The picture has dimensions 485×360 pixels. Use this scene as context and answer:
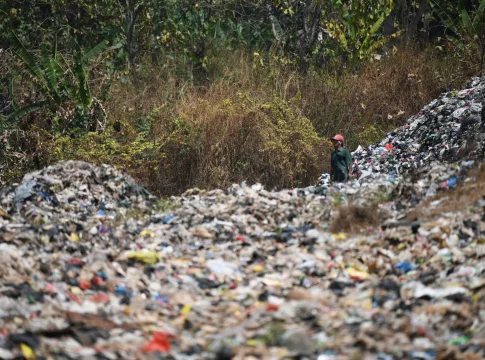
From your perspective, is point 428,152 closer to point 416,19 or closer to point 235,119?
point 235,119

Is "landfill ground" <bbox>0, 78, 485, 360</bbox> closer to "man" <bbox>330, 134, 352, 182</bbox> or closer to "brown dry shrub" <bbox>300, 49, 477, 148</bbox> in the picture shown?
"man" <bbox>330, 134, 352, 182</bbox>

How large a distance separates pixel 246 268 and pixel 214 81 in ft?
20.7

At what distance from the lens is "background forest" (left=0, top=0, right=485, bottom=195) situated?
9.43 metres

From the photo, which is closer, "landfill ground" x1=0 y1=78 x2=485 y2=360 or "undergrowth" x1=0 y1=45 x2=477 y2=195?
"landfill ground" x1=0 y1=78 x2=485 y2=360

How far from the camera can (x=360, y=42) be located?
12047mm

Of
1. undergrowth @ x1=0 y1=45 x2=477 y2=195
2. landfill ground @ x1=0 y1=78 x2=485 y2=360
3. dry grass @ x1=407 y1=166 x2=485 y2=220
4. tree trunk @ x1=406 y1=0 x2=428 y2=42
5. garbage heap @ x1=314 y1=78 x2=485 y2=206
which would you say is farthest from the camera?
tree trunk @ x1=406 y1=0 x2=428 y2=42

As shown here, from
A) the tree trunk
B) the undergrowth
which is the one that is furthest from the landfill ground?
the tree trunk

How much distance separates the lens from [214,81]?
11391 mm

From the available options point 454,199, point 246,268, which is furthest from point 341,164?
point 246,268

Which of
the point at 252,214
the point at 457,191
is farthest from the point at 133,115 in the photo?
the point at 457,191

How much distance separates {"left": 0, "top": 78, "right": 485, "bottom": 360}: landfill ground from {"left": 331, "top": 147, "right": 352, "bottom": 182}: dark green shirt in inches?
17.2

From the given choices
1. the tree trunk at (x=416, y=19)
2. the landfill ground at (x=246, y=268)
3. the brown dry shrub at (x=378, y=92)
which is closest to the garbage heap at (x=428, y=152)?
the landfill ground at (x=246, y=268)

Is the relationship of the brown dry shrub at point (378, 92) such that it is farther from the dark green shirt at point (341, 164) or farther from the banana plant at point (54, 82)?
the banana plant at point (54, 82)

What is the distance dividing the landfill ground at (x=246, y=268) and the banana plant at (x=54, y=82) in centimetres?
168
